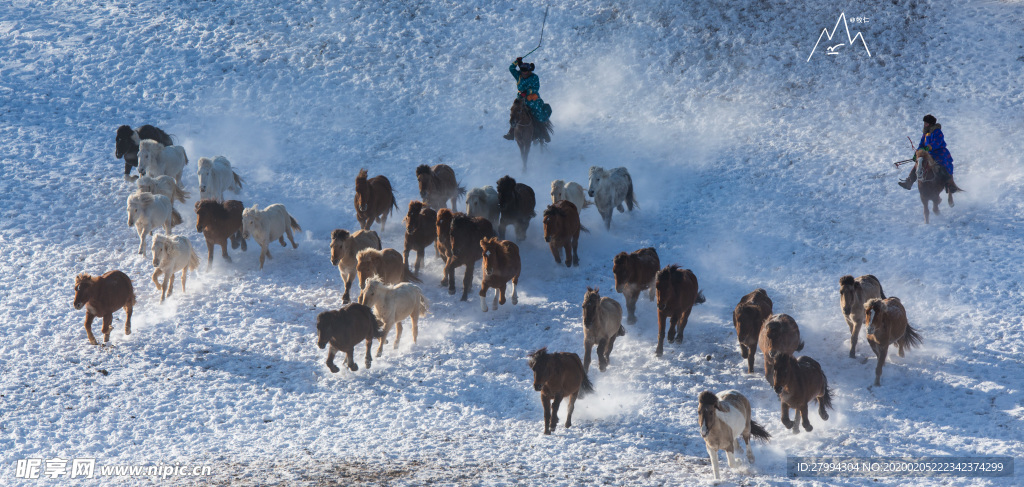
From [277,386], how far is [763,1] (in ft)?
61.0

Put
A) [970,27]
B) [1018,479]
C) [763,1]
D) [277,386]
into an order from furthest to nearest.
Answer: [763,1] → [970,27] → [277,386] → [1018,479]

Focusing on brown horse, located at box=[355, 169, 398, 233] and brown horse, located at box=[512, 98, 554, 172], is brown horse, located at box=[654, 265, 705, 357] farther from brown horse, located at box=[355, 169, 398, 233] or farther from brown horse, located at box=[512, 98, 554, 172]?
brown horse, located at box=[512, 98, 554, 172]

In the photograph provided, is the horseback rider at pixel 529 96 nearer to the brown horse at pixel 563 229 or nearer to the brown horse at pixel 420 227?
the brown horse at pixel 563 229

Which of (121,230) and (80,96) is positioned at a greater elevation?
(80,96)

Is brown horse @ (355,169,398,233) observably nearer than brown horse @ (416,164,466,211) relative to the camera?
Yes

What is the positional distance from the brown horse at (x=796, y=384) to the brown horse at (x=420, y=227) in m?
7.58

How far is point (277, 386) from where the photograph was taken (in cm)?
1399

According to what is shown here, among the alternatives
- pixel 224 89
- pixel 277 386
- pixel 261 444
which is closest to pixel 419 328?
pixel 277 386

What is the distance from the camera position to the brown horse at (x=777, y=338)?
13.0 meters

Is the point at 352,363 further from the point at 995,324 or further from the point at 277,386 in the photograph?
the point at 995,324

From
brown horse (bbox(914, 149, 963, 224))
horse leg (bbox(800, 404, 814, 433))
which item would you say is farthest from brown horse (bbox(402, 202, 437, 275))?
brown horse (bbox(914, 149, 963, 224))

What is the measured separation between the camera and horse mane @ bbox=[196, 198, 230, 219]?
17.4m

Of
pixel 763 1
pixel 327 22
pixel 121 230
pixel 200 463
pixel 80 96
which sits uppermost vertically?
pixel 763 1

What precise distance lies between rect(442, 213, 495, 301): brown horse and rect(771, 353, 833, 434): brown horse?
6432 mm
